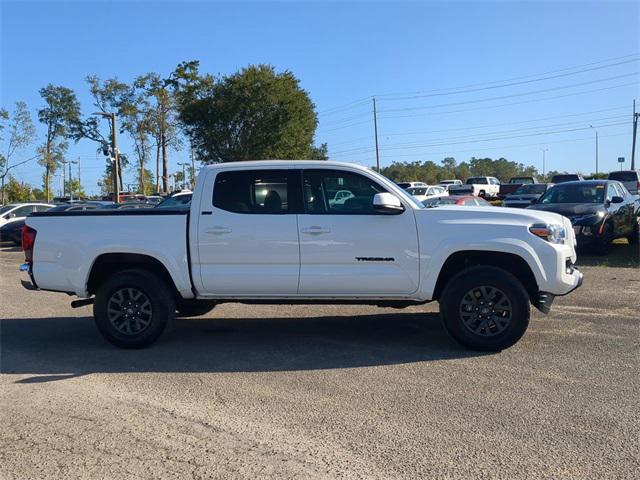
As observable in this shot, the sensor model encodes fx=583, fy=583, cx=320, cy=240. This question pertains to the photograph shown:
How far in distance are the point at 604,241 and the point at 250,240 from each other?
9492 mm

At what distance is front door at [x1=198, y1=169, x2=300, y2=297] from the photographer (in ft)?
20.2

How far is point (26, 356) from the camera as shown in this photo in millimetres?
6395

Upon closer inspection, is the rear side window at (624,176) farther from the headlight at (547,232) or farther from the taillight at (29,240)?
the taillight at (29,240)

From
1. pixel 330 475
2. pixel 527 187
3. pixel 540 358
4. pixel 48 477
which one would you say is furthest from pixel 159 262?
pixel 527 187

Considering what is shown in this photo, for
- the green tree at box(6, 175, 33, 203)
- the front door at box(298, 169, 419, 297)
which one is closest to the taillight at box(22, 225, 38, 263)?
the front door at box(298, 169, 419, 297)

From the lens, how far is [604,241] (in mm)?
12680

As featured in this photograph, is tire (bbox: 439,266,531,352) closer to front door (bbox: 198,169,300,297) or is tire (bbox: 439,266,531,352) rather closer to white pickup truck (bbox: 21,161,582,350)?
white pickup truck (bbox: 21,161,582,350)

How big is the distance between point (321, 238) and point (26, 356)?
3.50 metres

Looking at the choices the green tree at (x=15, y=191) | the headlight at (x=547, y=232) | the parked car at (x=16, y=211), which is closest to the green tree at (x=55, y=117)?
the green tree at (x=15, y=191)

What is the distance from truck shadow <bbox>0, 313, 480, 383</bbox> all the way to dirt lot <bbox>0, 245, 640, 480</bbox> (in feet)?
0.10

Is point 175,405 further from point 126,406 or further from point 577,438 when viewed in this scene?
point 577,438

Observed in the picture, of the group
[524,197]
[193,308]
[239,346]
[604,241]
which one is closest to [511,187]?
[524,197]

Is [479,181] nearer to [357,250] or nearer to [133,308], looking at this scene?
Result: [357,250]

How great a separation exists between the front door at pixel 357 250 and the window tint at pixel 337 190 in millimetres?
11
